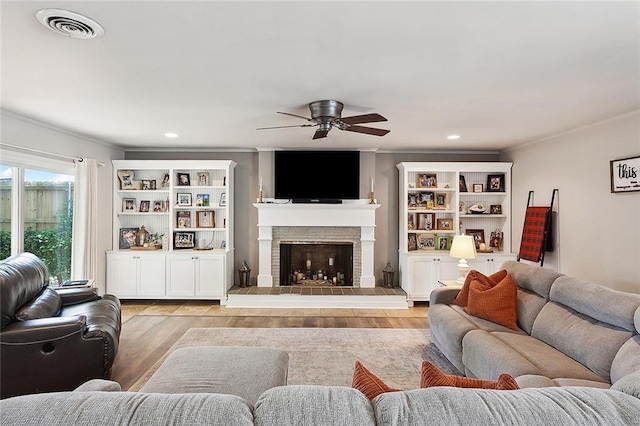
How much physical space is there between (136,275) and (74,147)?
1983 mm

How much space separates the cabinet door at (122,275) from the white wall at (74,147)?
0.10m

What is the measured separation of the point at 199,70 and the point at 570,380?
3004mm

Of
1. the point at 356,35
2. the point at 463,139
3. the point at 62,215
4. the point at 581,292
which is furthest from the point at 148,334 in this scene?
the point at 463,139

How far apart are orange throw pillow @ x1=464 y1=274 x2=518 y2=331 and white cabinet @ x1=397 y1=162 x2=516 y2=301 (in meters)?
2.07

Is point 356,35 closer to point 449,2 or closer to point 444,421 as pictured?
point 449,2

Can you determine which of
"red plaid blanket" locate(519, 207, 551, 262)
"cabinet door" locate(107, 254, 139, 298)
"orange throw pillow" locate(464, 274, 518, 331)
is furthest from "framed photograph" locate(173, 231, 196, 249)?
"red plaid blanket" locate(519, 207, 551, 262)

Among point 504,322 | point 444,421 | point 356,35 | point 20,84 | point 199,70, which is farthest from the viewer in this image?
point 504,322

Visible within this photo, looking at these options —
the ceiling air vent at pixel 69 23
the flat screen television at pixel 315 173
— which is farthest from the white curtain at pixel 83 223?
the ceiling air vent at pixel 69 23

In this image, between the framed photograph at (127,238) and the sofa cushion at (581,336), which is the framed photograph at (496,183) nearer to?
the sofa cushion at (581,336)

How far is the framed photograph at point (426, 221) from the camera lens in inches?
226

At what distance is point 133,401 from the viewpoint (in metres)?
0.90

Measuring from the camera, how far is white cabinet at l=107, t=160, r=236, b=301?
17.3 ft

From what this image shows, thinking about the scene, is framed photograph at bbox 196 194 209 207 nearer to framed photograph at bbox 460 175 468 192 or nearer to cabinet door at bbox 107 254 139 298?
cabinet door at bbox 107 254 139 298

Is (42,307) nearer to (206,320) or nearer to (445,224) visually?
(206,320)
